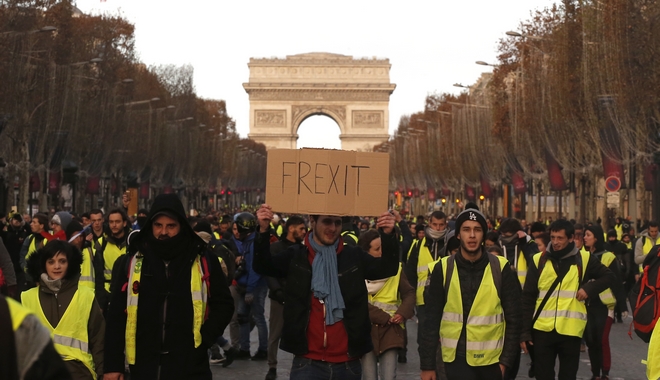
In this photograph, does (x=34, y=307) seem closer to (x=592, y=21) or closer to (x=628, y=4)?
(x=628, y=4)

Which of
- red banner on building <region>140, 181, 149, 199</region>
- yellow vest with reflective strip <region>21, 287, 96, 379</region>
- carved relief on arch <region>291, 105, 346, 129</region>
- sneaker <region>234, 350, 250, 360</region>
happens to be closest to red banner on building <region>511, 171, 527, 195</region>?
red banner on building <region>140, 181, 149, 199</region>

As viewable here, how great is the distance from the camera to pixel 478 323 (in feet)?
23.5

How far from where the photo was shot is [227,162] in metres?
98.1

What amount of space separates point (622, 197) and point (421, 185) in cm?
4514

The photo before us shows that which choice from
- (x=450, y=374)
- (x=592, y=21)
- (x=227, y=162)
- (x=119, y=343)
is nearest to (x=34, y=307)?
(x=119, y=343)

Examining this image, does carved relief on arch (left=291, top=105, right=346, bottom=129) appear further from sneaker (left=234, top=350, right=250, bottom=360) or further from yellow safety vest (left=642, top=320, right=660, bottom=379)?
yellow safety vest (left=642, top=320, right=660, bottom=379)

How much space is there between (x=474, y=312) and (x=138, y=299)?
193 cm

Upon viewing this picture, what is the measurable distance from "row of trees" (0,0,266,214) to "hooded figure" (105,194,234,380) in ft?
80.5

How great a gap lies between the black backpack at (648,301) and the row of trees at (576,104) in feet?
72.6

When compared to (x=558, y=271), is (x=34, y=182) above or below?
above

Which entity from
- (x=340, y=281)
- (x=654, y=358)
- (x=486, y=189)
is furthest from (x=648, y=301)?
(x=486, y=189)

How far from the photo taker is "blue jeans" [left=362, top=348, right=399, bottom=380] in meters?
8.92

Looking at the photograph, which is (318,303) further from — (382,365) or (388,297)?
(388,297)

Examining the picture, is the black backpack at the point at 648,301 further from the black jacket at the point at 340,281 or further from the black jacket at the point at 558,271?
the black jacket at the point at 558,271
